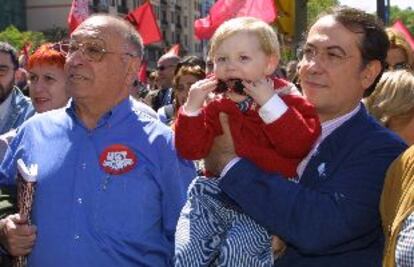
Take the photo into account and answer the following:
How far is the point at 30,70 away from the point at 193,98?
229 centimetres

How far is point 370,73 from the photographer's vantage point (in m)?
2.99

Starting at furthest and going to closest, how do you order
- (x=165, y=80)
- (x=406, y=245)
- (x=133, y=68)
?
(x=165, y=80) < (x=133, y=68) < (x=406, y=245)

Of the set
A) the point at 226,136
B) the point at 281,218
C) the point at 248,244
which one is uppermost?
the point at 226,136

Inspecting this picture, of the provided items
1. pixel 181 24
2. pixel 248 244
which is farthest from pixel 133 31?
pixel 181 24

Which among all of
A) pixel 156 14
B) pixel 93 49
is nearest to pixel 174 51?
pixel 93 49

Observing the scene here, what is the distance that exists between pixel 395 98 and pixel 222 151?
1.50 metres

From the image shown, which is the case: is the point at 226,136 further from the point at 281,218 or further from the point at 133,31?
the point at 133,31

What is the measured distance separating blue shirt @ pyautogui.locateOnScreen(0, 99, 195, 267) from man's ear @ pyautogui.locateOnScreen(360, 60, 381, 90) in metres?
0.98

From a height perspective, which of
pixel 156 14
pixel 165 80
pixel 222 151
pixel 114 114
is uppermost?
pixel 222 151

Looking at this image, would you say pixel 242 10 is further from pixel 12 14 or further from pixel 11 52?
pixel 12 14

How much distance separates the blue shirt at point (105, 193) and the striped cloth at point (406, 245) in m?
1.28

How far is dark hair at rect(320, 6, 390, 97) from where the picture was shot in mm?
2930

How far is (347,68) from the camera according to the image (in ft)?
9.58

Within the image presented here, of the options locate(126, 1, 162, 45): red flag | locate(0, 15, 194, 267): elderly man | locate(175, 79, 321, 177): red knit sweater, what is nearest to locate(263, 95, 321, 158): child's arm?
locate(175, 79, 321, 177): red knit sweater
